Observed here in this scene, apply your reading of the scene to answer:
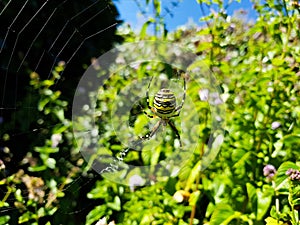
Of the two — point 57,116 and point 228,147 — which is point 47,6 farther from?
point 228,147

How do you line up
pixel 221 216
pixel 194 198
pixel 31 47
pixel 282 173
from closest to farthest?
pixel 282 173 → pixel 221 216 → pixel 194 198 → pixel 31 47

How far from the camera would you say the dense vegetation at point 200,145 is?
114cm

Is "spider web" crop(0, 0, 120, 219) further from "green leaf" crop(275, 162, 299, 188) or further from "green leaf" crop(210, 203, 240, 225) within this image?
"green leaf" crop(275, 162, 299, 188)

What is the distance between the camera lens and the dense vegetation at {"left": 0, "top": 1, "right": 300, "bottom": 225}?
1143 millimetres

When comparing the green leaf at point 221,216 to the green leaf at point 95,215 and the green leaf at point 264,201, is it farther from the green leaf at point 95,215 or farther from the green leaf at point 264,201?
the green leaf at point 95,215

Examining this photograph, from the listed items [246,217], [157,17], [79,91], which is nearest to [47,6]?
[79,91]

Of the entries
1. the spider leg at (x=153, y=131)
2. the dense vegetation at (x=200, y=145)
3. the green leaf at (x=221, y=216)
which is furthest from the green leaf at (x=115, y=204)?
the green leaf at (x=221, y=216)

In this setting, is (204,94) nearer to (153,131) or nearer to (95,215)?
(153,131)

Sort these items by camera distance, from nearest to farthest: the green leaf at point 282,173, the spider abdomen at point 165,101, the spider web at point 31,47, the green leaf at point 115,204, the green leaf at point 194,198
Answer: the green leaf at point 282,173
the spider abdomen at point 165,101
the green leaf at point 194,198
the green leaf at point 115,204
the spider web at point 31,47

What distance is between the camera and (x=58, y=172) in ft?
4.95

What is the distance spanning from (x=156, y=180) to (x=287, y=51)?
0.62 meters

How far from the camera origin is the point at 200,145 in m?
1.20

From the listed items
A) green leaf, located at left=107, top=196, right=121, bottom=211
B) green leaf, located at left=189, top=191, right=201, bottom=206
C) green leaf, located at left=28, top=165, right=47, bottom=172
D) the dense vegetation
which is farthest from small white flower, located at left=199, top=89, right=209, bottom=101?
green leaf, located at left=28, top=165, right=47, bottom=172

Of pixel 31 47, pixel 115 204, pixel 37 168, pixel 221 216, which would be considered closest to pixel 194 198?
pixel 221 216
